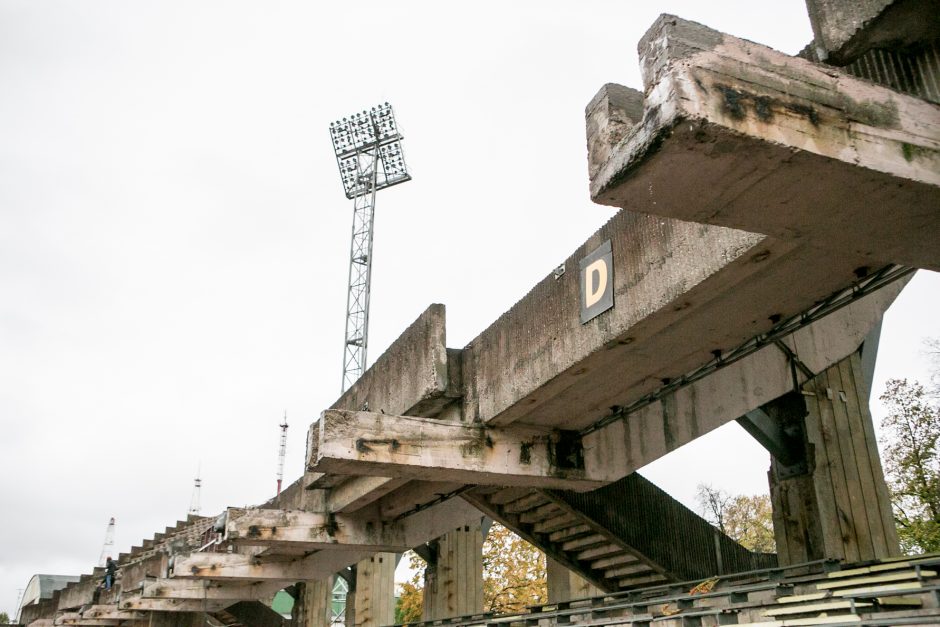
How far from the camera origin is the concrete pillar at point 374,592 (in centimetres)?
2091

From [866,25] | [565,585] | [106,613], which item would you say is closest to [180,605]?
[106,613]

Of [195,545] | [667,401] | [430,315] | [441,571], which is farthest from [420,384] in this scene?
[195,545]

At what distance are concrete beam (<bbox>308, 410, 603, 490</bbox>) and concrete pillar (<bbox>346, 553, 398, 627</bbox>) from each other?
1111 centimetres

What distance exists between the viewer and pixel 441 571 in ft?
65.9

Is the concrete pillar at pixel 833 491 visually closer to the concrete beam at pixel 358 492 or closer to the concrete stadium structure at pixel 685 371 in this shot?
the concrete stadium structure at pixel 685 371

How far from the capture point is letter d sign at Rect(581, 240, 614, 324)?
27.5 ft

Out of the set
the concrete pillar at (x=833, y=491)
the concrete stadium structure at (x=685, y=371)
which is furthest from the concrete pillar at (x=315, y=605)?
the concrete pillar at (x=833, y=491)

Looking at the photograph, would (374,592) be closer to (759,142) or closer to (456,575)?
(456,575)

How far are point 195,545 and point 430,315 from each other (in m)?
15.7

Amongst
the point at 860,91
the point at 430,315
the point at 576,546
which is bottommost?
the point at 576,546

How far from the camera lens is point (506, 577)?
3503cm

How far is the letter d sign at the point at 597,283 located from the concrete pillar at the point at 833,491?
5.74 m

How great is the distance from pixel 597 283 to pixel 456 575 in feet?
42.9

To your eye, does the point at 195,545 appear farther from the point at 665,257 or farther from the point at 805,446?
the point at 665,257
